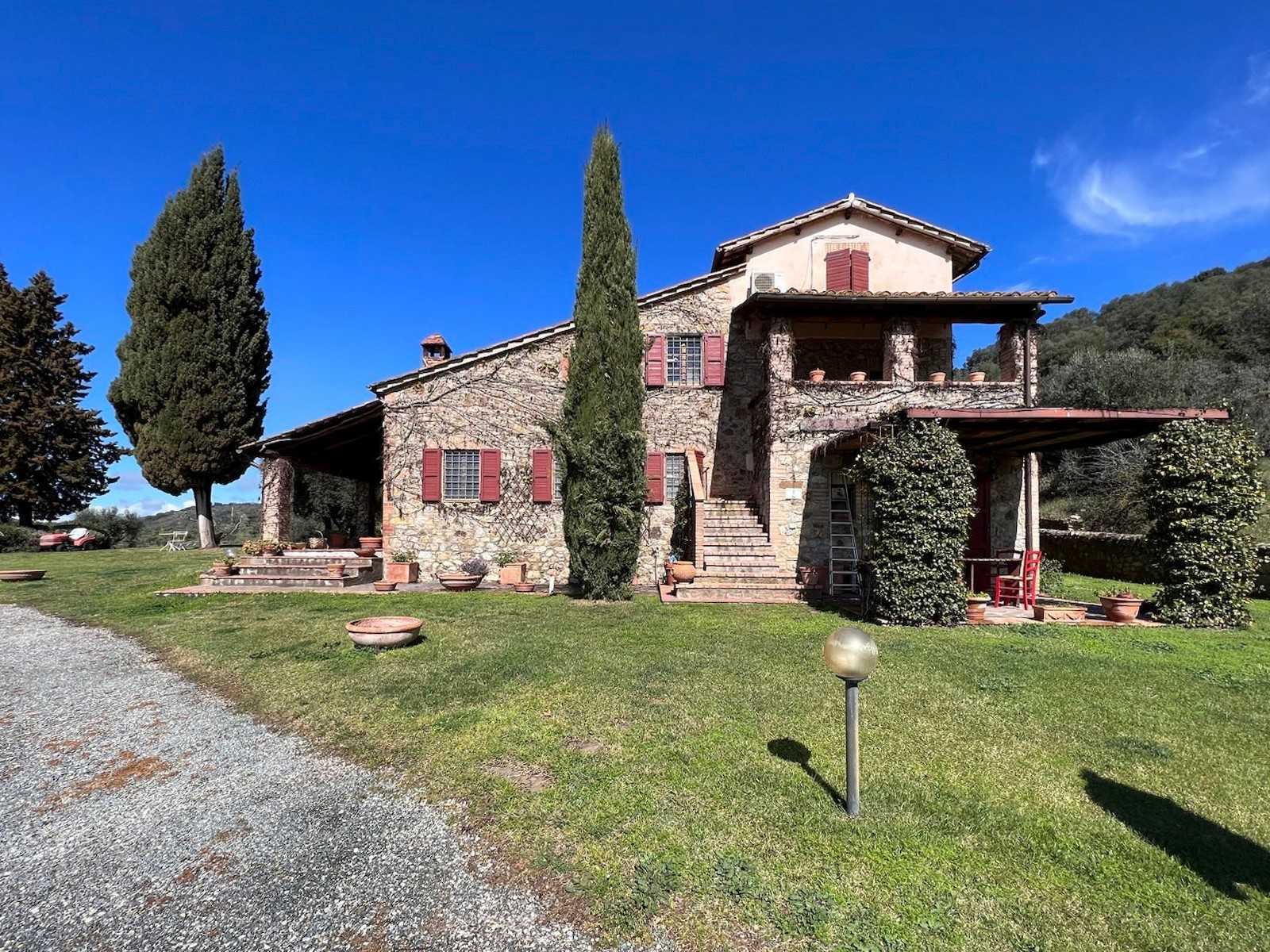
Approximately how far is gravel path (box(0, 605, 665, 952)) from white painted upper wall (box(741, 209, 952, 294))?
13888mm

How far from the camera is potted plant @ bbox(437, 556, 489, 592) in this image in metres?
12.2

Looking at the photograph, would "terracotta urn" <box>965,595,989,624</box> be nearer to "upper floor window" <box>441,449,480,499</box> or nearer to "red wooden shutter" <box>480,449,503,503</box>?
"red wooden shutter" <box>480,449,503,503</box>

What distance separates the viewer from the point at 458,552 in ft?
45.0

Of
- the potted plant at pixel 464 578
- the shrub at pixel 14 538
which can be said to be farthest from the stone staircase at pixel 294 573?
the shrub at pixel 14 538

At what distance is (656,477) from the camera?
1400 centimetres

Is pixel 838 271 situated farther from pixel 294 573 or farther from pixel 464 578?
pixel 294 573

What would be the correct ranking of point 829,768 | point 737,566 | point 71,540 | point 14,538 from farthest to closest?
1. point 71,540
2. point 14,538
3. point 737,566
4. point 829,768

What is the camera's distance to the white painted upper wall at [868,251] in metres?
14.5

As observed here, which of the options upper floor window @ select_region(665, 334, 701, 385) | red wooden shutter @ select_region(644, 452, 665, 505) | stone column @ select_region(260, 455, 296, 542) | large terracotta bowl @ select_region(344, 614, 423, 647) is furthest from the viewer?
upper floor window @ select_region(665, 334, 701, 385)

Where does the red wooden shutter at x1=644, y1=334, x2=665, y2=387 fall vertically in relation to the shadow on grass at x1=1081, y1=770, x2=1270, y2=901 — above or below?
above

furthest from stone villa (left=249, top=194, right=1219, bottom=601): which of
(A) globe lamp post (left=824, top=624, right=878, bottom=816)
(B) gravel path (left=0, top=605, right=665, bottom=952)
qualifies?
(B) gravel path (left=0, top=605, right=665, bottom=952)

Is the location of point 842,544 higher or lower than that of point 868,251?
lower

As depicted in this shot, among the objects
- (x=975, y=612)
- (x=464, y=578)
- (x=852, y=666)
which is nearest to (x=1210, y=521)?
(x=975, y=612)

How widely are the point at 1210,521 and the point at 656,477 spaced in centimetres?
995
